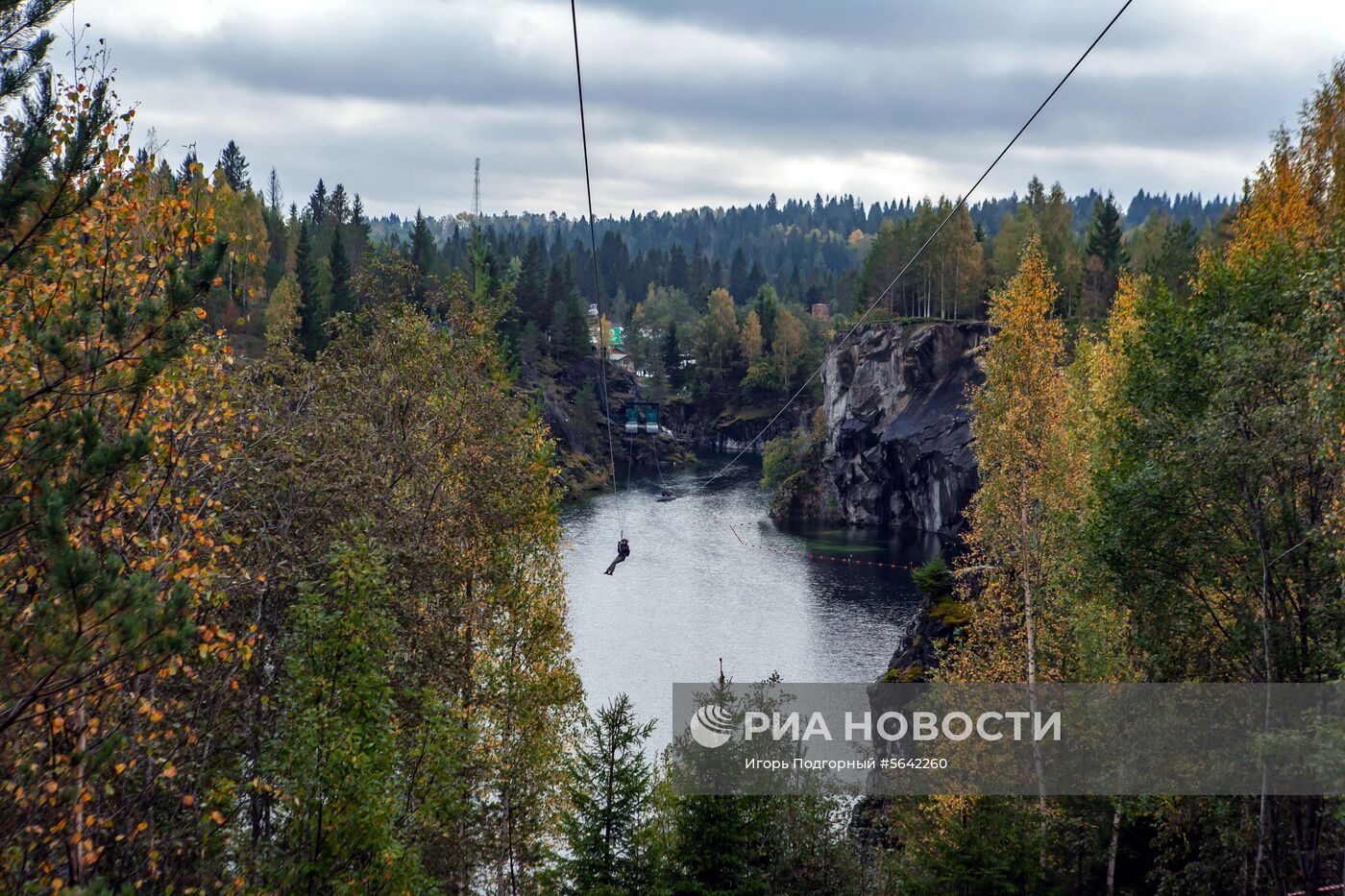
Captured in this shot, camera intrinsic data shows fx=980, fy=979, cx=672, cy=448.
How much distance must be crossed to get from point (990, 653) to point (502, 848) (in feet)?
41.2

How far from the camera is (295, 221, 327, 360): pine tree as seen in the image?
206ft

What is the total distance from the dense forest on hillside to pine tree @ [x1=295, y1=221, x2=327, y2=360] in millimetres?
42695

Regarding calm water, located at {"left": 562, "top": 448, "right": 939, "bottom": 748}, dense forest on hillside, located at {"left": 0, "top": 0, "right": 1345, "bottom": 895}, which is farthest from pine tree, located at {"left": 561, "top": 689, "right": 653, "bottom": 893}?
calm water, located at {"left": 562, "top": 448, "right": 939, "bottom": 748}

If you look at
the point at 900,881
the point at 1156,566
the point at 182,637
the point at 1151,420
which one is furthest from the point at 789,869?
the point at 182,637

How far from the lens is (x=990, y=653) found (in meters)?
23.8

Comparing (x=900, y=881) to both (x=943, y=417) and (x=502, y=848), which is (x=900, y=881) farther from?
(x=943, y=417)

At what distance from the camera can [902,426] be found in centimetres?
8181

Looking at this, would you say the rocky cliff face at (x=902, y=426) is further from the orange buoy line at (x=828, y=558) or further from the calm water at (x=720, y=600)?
the orange buoy line at (x=828, y=558)

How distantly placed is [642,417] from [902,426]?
51.8 m

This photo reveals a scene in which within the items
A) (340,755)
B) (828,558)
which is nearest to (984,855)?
(340,755)

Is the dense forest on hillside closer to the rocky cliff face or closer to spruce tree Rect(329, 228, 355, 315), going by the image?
the rocky cliff face

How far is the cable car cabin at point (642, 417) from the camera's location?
4948 inches

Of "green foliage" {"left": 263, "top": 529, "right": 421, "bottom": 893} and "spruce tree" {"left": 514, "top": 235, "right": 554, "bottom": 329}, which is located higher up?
"spruce tree" {"left": 514, "top": 235, "right": 554, "bottom": 329}

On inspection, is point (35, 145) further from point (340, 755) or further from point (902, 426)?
point (902, 426)
